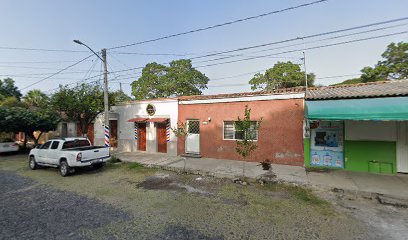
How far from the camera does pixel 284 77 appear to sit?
29.6 meters

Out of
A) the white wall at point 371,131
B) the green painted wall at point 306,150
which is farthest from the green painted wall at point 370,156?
the green painted wall at point 306,150

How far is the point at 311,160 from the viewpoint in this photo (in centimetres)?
999

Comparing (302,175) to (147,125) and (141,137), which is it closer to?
(147,125)

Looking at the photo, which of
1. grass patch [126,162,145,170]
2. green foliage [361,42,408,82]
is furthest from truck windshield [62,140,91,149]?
green foliage [361,42,408,82]

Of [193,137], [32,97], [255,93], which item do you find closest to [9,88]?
[32,97]

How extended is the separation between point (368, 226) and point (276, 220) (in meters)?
2.08

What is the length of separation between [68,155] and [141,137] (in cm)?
630

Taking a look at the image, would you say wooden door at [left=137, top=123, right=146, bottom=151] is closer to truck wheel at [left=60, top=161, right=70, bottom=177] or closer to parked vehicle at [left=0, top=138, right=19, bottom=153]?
truck wheel at [left=60, top=161, right=70, bottom=177]

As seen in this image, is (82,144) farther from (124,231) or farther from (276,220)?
(276,220)

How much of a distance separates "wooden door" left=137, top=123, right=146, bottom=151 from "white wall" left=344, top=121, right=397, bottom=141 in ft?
42.0

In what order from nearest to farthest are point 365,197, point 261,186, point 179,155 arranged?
point 365,197, point 261,186, point 179,155

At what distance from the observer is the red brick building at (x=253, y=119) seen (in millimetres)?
10258

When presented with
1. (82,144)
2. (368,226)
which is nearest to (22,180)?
(82,144)

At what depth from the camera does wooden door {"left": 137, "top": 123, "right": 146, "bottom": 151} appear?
15.2 metres
